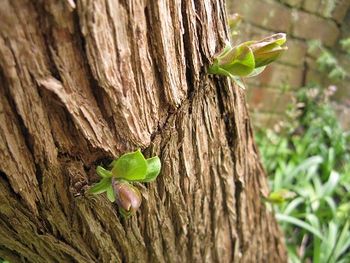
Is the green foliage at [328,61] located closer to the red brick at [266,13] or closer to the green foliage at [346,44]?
the green foliage at [346,44]

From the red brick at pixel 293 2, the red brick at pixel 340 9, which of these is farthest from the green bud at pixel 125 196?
the red brick at pixel 340 9

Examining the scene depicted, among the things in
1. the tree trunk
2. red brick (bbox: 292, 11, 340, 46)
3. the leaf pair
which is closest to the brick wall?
red brick (bbox: 292, 11, 340, 46)

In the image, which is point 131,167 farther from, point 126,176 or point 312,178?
point 312,178

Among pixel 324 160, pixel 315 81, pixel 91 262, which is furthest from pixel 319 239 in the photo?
pixel 91 262

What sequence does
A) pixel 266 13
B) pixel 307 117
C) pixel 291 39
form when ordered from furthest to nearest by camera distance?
pixel 307 117 < pixel 291 39 < pixel 266 13

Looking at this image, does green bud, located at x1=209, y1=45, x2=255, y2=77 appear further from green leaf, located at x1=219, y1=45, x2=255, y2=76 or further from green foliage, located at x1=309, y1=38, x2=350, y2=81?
green foliage, located at x1=309, y1=38, x2=350, y2=81

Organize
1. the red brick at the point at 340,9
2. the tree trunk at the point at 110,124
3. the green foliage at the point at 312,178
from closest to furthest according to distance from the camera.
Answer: the tree trunk at the point at 110,124, the green foliage at the point at 312,178, the red brick at the point at 340,9

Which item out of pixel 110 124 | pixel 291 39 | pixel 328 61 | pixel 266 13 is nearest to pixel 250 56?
pixel 110 124

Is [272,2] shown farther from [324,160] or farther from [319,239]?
[319,239]
